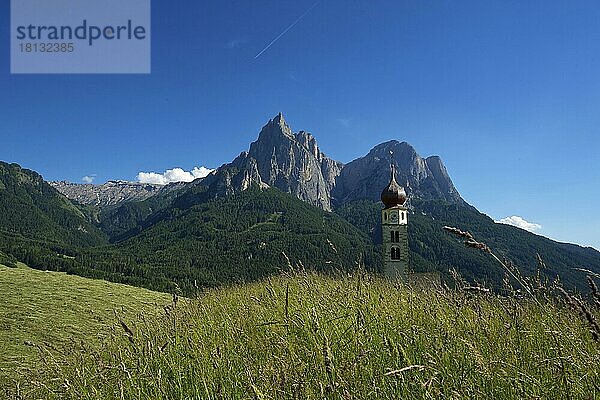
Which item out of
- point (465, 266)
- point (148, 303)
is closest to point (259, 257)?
point (465, 266)

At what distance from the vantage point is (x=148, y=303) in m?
11.6

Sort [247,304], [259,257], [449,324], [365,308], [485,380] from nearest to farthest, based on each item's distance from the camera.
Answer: [485,380], [449,324], [365,308], [247,304], [259,257]

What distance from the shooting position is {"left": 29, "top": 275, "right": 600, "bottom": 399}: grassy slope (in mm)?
2805

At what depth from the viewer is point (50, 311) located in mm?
9297

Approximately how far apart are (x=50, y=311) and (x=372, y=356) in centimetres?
793

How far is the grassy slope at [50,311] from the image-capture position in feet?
21.9

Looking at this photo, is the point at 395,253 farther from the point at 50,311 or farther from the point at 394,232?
the point at 50,311

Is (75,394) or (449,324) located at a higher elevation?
(449,324)

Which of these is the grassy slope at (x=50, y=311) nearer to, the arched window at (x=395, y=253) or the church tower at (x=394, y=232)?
the church tower at (x=394, y=232)

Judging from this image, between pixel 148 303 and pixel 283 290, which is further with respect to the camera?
pixel 148 303

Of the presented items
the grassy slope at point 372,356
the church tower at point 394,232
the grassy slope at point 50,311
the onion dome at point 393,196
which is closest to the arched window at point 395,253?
the church tower at point 394,232

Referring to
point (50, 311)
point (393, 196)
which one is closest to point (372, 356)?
point (50, 311)

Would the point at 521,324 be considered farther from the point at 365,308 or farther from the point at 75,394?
the point at 75,394

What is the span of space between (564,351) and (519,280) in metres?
0.60
